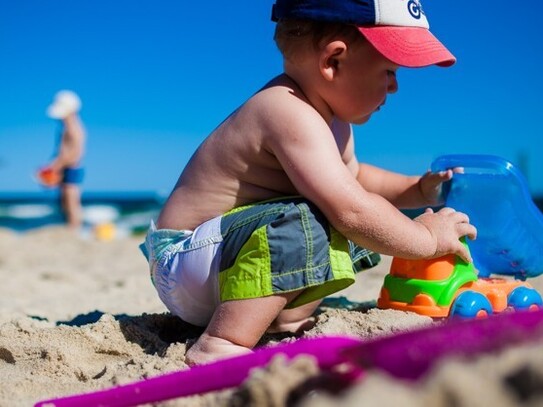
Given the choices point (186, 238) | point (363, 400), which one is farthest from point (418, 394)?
point (186, 238)

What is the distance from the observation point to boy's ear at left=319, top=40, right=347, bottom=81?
1936mm

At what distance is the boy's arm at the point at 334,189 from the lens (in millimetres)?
1780

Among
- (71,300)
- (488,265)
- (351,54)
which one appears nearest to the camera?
(351,54)

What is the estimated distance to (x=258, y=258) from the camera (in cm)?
175

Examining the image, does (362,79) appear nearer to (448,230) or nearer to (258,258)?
(448,230)

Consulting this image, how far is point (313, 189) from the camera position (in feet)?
5.88

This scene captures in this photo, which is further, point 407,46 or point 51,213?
point 51,213

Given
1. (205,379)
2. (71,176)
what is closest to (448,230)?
(205,379)

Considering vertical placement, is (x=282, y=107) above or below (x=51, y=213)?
above

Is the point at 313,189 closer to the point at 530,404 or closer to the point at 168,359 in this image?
the point at 168,359

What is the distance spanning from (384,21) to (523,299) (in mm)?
916

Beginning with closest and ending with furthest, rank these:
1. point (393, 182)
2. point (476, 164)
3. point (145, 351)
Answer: point (145, 351) → point (476, 164) → point (393, 182)

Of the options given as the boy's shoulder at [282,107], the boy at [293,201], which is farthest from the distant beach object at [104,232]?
the boy's shoulder at [282,107]

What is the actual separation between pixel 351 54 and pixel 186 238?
71 cm
